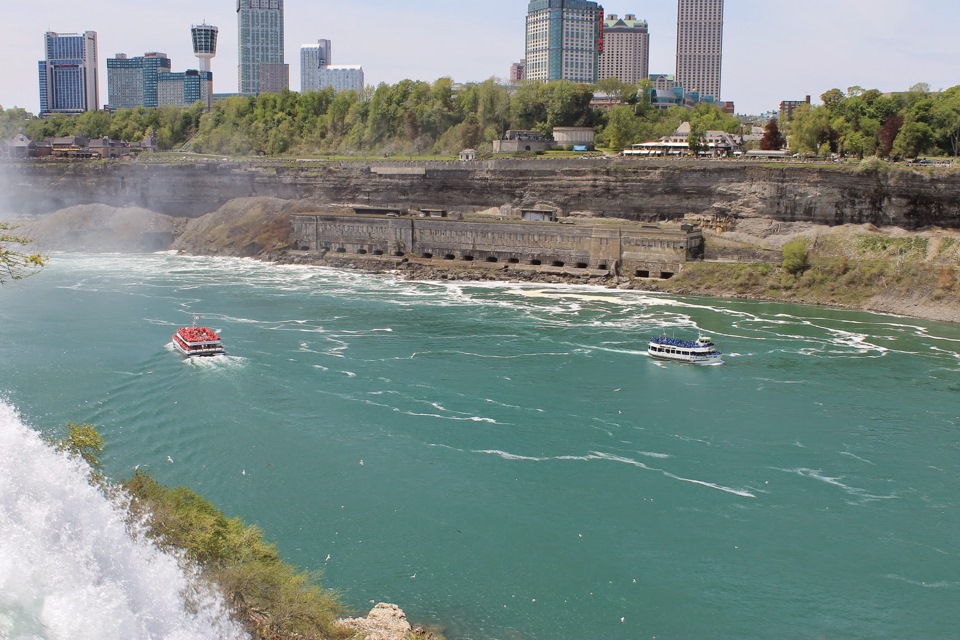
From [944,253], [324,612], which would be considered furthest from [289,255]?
[324,612]

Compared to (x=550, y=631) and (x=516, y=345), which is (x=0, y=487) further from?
(x=516, y=345)

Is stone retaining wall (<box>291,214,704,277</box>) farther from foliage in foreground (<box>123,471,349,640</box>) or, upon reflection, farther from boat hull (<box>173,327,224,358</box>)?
foliage in foreground (<box>123,471,349,640</box>)

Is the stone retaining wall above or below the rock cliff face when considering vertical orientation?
below

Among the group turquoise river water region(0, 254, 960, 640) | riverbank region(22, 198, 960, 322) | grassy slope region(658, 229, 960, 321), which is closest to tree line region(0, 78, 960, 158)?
riverbank region(22, 198, 960, 322)

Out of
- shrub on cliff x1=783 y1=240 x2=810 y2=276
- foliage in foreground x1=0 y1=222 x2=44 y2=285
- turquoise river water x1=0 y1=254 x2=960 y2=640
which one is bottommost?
turquoise river water x1=0 y1=254 x2=960 y2=640

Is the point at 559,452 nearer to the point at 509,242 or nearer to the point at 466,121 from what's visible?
the point at 509,242

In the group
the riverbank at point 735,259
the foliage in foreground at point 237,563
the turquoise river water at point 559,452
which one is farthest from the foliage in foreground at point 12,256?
the riverbank at point 735,259
